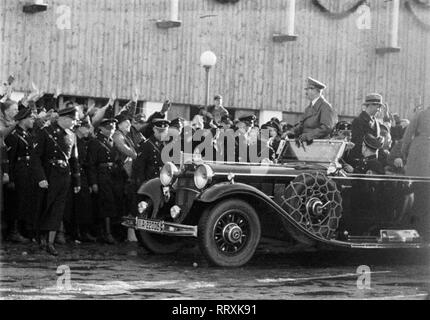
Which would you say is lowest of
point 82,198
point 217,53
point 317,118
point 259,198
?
point 82,198

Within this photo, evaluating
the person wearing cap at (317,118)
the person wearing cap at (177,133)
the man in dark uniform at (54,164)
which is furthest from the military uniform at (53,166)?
the person wearing cap at (317,118)

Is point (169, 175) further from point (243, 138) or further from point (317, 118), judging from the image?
point (243, 138)

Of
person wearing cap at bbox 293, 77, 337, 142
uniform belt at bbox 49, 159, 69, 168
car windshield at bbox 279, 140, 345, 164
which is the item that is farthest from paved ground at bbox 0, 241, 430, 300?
person wearing cap at bbox 293, 77, 337, 142

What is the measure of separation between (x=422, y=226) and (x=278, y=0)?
9243mm

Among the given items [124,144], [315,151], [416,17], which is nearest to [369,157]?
[315,151]

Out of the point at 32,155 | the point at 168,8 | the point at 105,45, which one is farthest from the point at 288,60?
the point at 32,155

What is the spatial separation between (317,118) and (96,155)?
9.84 ft

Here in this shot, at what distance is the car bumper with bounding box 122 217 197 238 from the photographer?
811 cm

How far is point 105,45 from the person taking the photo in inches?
624

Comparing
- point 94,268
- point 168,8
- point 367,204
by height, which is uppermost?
point 168,8

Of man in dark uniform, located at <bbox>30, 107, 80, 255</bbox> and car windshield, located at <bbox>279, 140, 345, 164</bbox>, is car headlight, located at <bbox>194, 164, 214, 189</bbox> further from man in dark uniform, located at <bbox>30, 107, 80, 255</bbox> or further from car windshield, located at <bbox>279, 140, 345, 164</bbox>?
man in dark uniform, located at <bbox>30, 107, 80, 255</bbox>

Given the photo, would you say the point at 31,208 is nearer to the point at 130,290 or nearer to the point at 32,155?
the point at 32,155

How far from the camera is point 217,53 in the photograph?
56.2ft

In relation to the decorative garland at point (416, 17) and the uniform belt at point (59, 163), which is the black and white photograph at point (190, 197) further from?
the decorative garland at point (416, 17)
